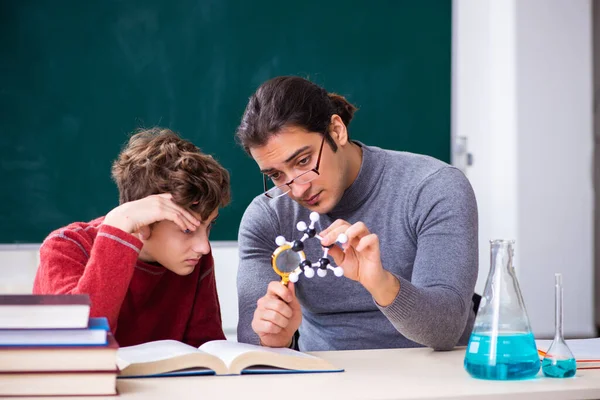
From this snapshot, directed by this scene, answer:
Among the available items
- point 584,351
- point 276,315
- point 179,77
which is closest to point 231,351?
point 276,315

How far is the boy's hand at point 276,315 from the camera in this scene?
1428mm

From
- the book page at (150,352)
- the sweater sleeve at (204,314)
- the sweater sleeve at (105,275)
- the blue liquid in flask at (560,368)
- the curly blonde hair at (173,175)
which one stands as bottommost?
the sweater sleeve at (204,314)

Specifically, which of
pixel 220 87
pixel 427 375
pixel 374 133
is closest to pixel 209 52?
pixel 220 87

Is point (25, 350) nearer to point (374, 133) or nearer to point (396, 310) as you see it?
point (396, 310)

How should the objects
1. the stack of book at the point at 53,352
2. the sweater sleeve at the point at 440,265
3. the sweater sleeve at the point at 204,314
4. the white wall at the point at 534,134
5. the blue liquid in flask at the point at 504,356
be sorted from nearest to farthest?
the stack of book at the point at 53,352 < the blue liquid in flask at the point at 504,356 < the sweater sleeve at the point at 440,265 < the sweater sleeve at the point at 204,314 < the white wall at the point at 534,134

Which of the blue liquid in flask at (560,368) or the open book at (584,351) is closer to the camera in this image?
the blue liquid in flask at (560,368)

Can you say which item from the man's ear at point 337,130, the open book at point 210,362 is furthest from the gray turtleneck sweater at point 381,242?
the open book at point 210,362

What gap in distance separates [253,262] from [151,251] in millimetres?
251

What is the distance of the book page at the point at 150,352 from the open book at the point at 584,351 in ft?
2.11

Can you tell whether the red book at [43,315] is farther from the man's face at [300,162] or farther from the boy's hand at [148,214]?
the man's face at [300,162]

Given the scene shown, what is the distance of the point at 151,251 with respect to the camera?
173cm

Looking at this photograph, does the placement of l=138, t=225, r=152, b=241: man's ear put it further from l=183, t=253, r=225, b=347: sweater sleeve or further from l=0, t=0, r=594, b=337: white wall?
l=0, t=0, r=594, b=337: white wall

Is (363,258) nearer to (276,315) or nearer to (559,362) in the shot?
(276,315)

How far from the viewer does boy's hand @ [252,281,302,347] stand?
4.68 feet
